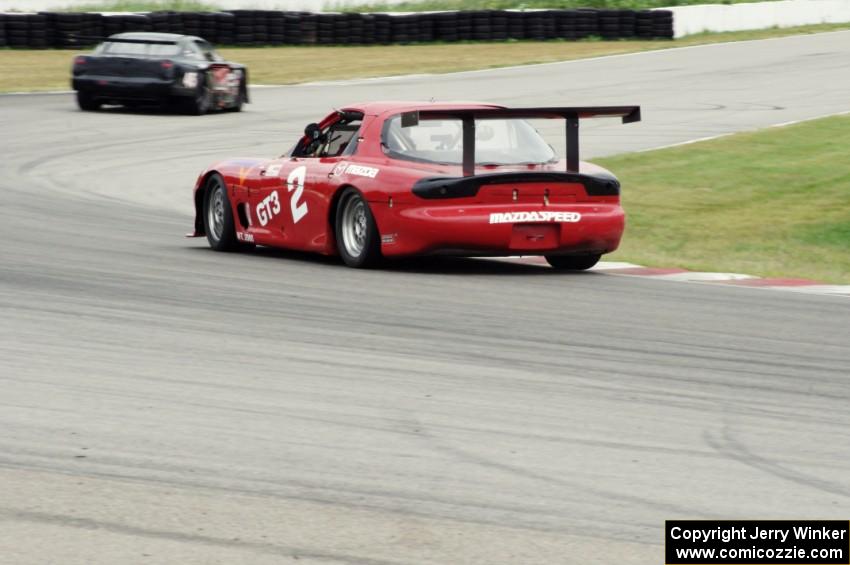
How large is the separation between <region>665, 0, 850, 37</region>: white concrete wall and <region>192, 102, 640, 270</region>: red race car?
32.0 metres

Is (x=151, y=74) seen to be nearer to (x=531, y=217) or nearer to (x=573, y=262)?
(x=573, y=262)

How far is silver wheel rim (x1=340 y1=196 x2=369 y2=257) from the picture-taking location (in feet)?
37.0

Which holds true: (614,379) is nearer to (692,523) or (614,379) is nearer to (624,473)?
(624,473)

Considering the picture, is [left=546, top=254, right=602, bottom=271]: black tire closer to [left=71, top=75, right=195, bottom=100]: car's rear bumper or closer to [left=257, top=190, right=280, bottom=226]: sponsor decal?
[left=257, top=190, right=280, bottom=226]: sponsor decal

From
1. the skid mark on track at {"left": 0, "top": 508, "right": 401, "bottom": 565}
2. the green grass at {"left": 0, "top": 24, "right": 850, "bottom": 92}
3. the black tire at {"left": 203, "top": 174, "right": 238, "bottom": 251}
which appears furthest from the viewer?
the green grass at {"left": 0, "top": 24, "right": 850, "bottom": 92}

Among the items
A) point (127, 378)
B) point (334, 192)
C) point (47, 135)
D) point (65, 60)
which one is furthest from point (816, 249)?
point (65, 60)

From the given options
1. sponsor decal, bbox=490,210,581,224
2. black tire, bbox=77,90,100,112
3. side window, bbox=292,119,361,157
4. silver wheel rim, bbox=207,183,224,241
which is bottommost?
black tire, bbox=77,90,100,112

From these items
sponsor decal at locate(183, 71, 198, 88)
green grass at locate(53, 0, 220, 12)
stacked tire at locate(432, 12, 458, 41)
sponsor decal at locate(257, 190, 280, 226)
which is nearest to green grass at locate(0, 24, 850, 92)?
stacked tire at locate(432, 12, 458, 41)

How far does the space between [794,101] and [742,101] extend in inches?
36.7

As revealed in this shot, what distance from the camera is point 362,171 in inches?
442

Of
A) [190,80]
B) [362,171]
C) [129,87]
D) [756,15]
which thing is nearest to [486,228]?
[362,171]

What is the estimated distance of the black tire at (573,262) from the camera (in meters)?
11.9

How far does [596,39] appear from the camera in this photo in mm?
42875

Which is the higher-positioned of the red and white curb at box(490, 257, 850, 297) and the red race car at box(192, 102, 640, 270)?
the red race car at box(192, 102, 640, 270)
